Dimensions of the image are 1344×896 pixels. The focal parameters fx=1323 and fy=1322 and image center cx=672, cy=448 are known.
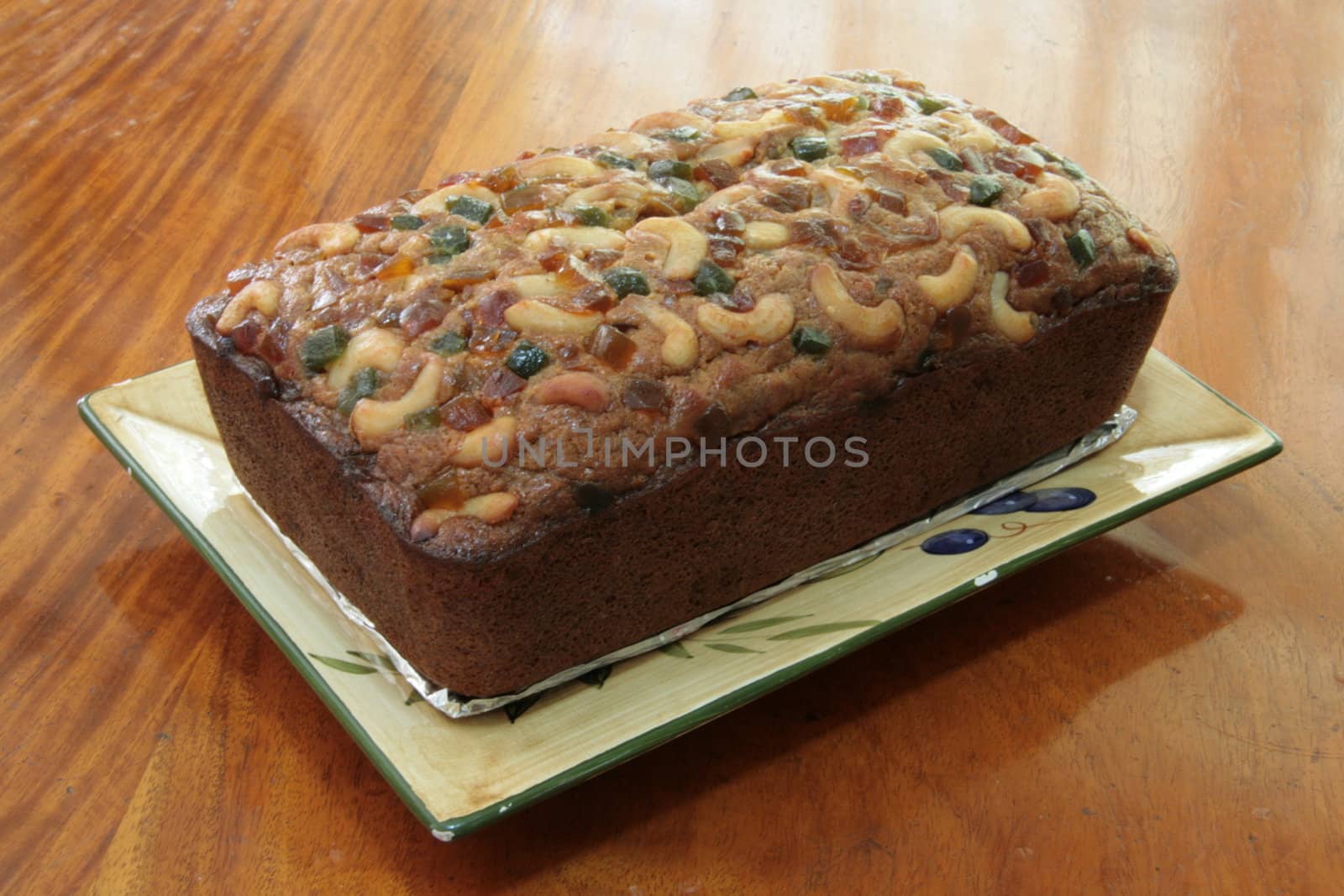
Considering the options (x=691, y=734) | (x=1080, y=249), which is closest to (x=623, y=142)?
(x=1080, y=249)

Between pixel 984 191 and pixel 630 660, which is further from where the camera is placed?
pixel 984 191

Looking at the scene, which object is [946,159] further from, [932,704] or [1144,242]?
[932,704]

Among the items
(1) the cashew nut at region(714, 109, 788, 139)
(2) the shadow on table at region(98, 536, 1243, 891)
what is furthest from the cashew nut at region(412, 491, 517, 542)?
(1) the cashew nut at region(714, 109, 788, 139)

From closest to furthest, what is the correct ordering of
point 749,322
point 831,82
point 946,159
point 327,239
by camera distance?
point 749,322
point 327,239
point 946,159
point 831,82

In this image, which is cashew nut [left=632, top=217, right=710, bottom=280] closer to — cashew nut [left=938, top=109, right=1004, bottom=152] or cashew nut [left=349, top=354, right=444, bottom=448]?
cashew nut [left=349, top=354, right=444, bottom=448]

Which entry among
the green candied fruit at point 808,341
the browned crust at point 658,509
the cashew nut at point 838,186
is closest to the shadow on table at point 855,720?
the browned crust at point 658,509

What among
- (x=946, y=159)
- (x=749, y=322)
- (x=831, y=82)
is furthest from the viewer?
(x=831, y=82)

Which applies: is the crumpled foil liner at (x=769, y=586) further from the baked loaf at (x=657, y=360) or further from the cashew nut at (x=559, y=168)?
the cashew nut at (x=559, y=168)

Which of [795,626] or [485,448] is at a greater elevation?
[485,448]
